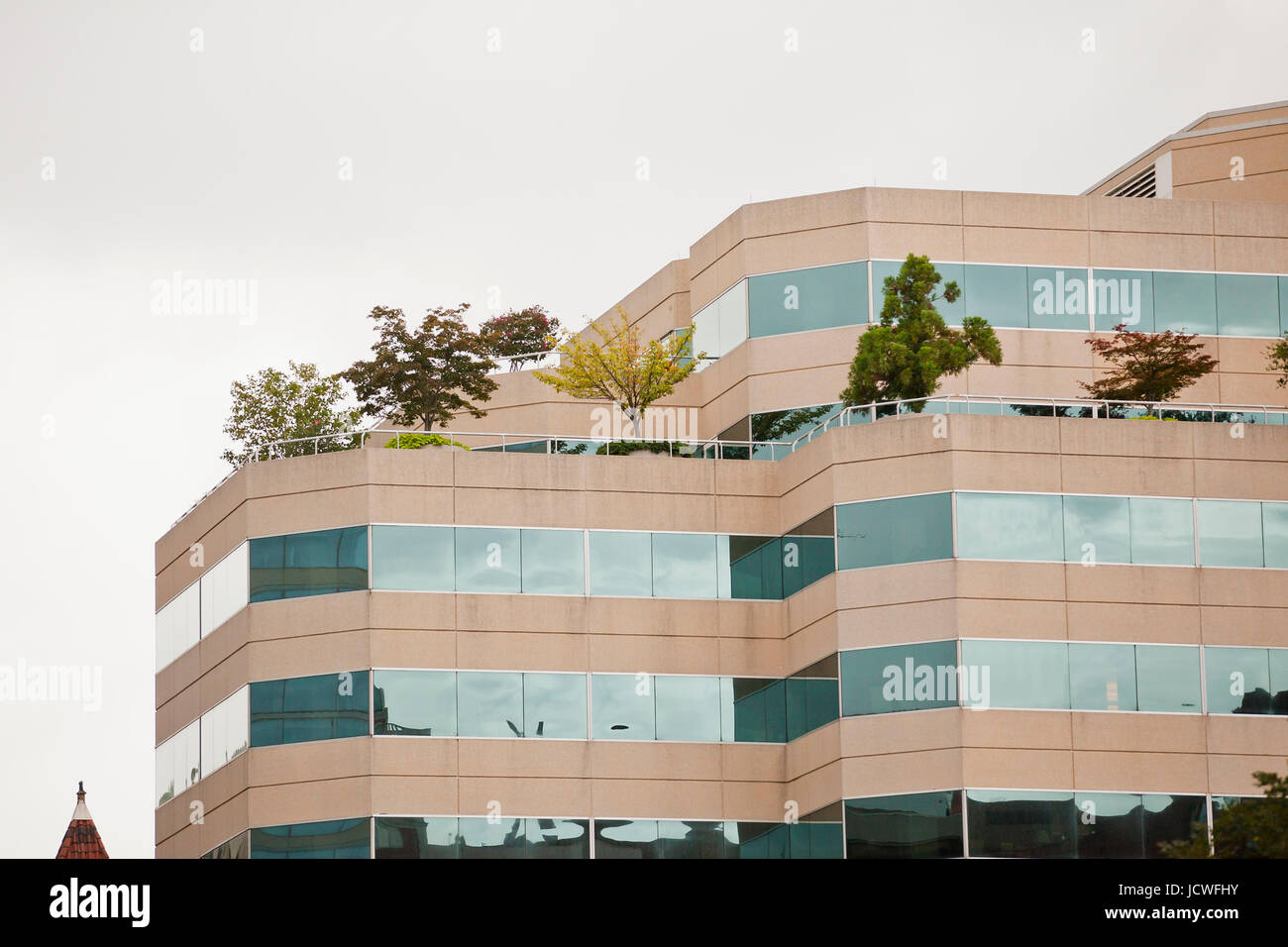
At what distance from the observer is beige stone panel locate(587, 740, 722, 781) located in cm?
5247

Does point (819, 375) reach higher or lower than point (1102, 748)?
higher

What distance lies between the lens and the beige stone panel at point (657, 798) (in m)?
52.2

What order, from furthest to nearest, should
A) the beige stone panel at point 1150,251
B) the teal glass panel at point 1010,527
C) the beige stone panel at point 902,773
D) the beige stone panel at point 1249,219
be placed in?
the beige stone panel at point 1249,219 → the beige stone panel at point 1150,251 → the teal glass panel at point 1010,527 → the beige stone panel at point 902,773

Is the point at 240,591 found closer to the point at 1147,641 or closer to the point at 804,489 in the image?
the point at 804,489

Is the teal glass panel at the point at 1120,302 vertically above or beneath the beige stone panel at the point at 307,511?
above

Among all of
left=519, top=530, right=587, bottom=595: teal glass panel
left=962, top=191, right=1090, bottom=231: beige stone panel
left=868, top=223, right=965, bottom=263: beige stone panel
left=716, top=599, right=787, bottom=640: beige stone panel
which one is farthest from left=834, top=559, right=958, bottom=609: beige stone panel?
left=962, top=191, right=1090, bottom=231: beige stone panel

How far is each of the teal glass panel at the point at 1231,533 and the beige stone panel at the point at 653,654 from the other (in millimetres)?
12558

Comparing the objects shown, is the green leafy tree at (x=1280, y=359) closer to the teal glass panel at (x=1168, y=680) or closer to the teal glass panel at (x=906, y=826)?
the teal glass panel at (x=1168, y=680)

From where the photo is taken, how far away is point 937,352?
53.6m

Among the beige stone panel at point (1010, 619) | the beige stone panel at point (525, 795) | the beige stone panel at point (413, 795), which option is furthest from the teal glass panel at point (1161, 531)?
the beige stone panel at point (413, 795)

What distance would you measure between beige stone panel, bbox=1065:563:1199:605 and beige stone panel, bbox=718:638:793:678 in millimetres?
8209

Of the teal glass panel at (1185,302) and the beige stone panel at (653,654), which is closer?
the beige stone panel at (653,654)

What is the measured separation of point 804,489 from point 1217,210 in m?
17.3
